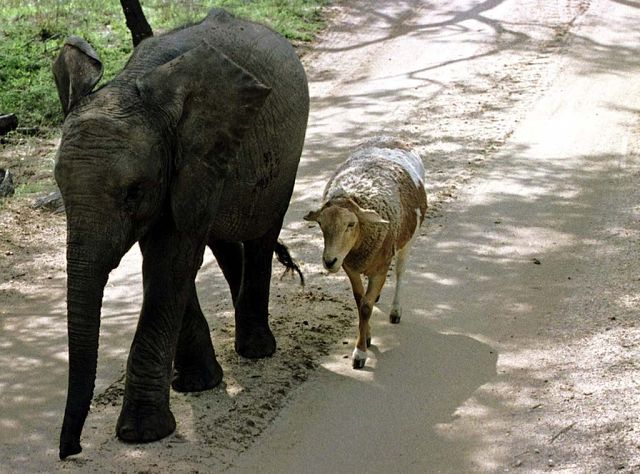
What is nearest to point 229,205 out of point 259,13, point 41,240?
point 41,240

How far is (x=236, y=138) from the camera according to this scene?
24.6 ft

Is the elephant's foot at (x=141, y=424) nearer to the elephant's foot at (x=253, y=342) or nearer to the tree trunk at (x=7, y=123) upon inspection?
the elephant's foot at (x=253, y=342)

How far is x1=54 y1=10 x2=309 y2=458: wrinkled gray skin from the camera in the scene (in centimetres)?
682

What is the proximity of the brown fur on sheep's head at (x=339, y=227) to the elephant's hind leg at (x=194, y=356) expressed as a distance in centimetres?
105

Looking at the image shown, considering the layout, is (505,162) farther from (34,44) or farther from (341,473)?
(34,44)

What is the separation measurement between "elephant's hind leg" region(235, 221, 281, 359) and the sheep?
671 millimetres

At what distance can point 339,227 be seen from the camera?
334 inches

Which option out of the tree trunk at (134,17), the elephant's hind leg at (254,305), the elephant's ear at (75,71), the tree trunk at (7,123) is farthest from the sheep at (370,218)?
the tree trunk at (7,123)

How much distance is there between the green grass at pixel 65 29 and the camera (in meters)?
17.5

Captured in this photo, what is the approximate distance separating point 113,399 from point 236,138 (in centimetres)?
234

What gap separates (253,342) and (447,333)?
171 centimetres

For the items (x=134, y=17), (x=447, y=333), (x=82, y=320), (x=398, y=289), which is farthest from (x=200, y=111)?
(x=134, y=17)

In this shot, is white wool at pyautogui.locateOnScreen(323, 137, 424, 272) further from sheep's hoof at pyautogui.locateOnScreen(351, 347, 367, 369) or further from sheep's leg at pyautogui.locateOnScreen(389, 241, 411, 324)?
sheep's hoof at pyautogui.locateOnScreen(351, 347, 367, 369)

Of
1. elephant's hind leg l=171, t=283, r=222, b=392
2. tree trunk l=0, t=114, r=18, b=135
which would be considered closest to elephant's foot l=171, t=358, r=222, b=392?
elephant's hind leg l=171, t=283, r=222, b=392
